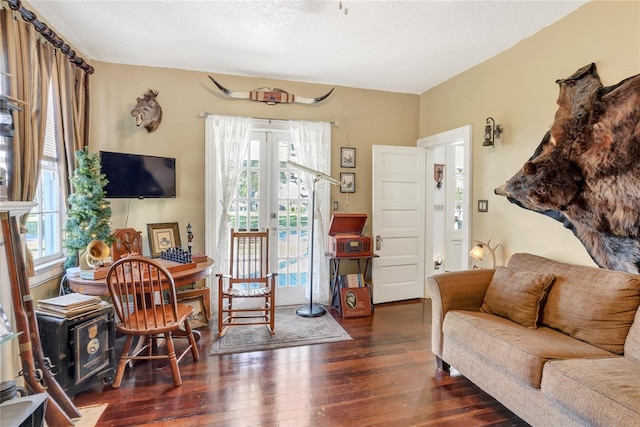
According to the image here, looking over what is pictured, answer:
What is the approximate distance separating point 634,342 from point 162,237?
3.72 metres

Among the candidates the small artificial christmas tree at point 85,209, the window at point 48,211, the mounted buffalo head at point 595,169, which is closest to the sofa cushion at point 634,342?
the mounted buffalo head at point 595,169

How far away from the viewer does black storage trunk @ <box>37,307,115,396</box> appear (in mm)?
2020

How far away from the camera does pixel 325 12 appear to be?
2.47 meters

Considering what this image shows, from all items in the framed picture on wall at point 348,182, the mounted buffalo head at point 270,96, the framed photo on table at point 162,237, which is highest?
the mounted buffalo head at point 270,96

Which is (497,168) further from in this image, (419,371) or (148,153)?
(148,153)

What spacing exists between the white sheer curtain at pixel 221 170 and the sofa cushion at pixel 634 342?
3320 mm

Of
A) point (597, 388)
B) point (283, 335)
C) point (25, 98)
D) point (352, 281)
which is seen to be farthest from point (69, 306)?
point (597, 388)

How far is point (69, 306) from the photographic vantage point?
6.88 feet

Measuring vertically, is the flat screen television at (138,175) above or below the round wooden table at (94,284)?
above

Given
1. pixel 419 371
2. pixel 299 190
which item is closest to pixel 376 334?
pixel 419 371

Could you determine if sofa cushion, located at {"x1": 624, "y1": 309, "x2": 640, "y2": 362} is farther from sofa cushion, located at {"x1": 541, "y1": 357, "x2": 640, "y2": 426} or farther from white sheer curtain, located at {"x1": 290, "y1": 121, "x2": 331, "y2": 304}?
white sheer curtain, located at {"x1": 290, "y1": 121, "x2": 331, "y2": 304}

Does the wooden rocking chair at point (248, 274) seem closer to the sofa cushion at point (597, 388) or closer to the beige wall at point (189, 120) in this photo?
the beige wall at point (189, 120)

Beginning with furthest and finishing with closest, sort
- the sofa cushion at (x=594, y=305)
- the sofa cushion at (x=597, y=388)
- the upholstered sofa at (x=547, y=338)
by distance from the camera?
the sofa cushion at (x=594, y=305) < the upholstered sofa at (x=547, y=338) < the sofa cushion at (x=597, y=388)

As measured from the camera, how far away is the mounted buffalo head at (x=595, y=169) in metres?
1.98
